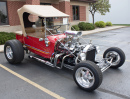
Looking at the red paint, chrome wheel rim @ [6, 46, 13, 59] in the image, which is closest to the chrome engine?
the red paint

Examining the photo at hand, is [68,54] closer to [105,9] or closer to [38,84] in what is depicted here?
[38,84]

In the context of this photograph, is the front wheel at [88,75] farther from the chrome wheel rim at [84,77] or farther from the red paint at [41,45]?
the red paint at [41,45]

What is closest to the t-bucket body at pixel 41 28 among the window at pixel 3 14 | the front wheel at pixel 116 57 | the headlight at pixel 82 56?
the headlight at pixel 82 56

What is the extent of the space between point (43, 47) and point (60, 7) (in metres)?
12.1

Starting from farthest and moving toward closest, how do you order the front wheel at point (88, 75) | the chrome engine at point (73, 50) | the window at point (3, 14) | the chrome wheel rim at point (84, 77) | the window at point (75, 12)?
the window at point (75, 12), the window at point (3, 14), the chrome engine at point (73, 50), the chrome wheel rim at point (84, 77), the front wheel at point (88, 75)

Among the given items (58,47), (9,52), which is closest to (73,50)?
(58,47)

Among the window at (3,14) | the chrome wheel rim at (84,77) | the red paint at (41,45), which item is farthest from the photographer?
the window at (3,14)

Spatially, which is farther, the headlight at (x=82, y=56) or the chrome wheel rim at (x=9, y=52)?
the chrome wheel rim at (x=9, y=52)

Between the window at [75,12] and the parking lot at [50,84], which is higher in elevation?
the window at [75,12]

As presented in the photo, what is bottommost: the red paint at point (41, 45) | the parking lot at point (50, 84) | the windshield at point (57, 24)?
the parking lot at point (50, 84)

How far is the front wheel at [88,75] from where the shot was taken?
11.4ft

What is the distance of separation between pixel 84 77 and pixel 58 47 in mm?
1532

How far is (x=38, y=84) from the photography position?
4137 millimetres

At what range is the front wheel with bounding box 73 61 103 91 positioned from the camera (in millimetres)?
3488
